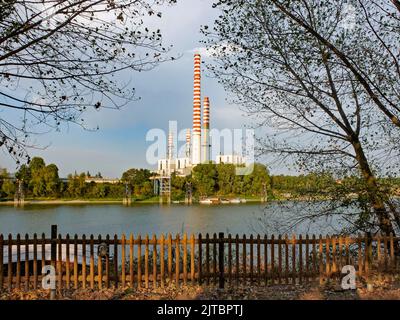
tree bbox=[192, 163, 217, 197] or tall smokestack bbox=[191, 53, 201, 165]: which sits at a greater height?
tall smokestack bbox=[191, 53, 201, 165]

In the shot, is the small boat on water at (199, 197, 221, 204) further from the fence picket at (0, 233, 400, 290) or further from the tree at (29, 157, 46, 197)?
the fence picket at (0, 233, 400, 290)

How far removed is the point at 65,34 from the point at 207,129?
3466 inches

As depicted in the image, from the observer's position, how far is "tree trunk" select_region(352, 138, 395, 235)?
966cm

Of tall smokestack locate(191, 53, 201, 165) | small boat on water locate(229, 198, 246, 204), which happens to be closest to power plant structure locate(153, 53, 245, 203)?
tall smokestack locate(191, 53, 201, 165)

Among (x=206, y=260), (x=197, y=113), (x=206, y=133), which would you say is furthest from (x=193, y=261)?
(x=206, y=133)

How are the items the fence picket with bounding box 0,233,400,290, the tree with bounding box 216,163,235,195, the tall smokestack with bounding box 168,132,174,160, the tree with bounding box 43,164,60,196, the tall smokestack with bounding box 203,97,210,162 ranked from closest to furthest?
the fence picket with bounding box 0,233,400,290 < the tree with bounding box 216,163,235,195 < the tree with bounding box 43,164,60,196 < the tall smokestack with bounding box 203,97,210,162 < the tall smokestack with bounding box 168,132,174,160

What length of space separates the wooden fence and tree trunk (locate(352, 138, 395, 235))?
2.03 feet

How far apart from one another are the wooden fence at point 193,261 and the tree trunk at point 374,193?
619mm

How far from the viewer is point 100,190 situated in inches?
3354

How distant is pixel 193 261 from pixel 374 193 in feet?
14.6

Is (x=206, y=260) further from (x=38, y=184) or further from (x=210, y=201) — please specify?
(x=38, y=184)

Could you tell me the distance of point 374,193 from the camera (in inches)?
380
